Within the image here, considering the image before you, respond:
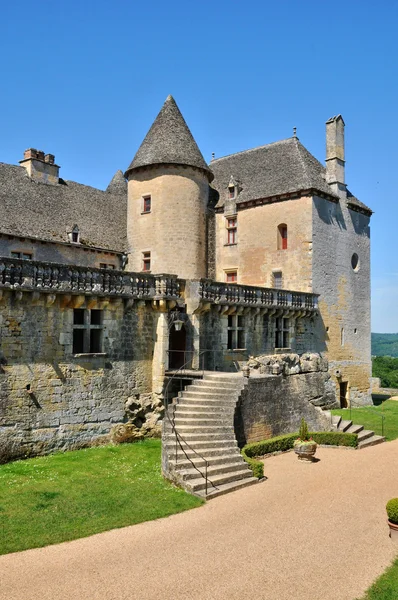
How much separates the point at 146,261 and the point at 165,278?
7.87 metres

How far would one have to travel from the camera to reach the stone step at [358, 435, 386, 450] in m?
23.0

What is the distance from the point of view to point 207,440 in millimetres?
17812

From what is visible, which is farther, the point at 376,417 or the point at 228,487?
the point at 376,417

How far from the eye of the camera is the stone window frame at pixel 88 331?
19728 mm

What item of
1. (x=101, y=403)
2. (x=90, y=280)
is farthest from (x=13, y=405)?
(x=90, y=280)

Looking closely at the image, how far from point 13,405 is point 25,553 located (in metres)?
6.98

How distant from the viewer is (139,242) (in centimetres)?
2975

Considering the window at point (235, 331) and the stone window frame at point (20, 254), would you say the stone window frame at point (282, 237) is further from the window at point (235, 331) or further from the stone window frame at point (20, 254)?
the stone window frame at point (20, 254)

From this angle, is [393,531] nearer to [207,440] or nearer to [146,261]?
[207,440]

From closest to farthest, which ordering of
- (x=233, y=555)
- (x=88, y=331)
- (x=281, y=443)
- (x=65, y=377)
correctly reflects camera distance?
(x=233, y=555)
(x=65, y=377)
(x=88, y=331)
(x=281, y=443)

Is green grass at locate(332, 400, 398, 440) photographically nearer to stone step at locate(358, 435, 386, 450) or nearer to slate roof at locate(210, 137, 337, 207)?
stone step at locate(358, 435, 386, 450)

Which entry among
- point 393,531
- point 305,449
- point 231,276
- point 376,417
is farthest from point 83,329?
point 376,417

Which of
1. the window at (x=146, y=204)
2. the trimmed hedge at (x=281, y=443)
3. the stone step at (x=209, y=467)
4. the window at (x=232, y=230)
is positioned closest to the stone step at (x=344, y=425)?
the trimmed hedge at (x=281, y=443)

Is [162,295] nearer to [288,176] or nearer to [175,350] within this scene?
[175,350]
